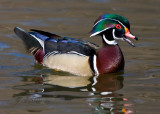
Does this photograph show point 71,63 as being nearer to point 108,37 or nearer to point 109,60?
point 109,60

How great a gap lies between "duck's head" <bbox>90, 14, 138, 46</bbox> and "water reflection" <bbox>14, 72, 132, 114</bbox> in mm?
644

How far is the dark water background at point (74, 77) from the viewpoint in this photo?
5.97 metres

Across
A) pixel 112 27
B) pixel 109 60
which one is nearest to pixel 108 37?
pixel 112 27

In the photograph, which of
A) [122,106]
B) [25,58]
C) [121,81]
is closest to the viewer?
[122,106]

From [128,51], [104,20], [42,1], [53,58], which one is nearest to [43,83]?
[53,58]

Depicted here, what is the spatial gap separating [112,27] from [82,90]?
1301 mm

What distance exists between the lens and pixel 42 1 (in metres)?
12.2

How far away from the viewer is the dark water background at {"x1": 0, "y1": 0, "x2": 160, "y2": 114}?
597cm

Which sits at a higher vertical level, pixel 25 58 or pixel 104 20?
pixel 104 20

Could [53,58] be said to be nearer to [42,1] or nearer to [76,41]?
[76,41]

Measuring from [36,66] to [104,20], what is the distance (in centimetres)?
153

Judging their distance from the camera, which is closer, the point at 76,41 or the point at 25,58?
the point at 76,41

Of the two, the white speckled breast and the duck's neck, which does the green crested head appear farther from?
the white speckled breast

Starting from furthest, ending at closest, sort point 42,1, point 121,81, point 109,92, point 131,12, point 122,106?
point 42,1, point 131,12, point 121,81, point 109,92, point 122,106
